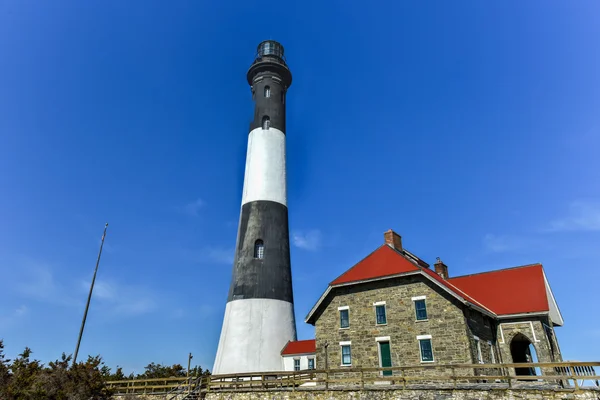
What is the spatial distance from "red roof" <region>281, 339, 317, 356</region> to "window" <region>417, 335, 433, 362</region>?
601 cm

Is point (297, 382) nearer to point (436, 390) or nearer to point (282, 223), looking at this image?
point (436, 390)

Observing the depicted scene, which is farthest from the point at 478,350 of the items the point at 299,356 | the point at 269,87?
the point at 269,87

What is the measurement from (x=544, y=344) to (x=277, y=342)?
46.3 ft

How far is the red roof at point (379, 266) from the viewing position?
20083 millimetres

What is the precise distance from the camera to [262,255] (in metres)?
24.4

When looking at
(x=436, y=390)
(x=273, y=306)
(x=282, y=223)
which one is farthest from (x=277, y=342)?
(x=436, y=390)

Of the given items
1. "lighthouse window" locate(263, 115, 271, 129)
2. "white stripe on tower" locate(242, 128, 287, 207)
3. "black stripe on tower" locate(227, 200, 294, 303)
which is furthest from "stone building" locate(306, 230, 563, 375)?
"lighthouse window" locate(263, 115, 271, 129)

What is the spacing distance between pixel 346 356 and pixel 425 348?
416 centimetres

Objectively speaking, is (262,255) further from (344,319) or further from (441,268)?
(441,268)

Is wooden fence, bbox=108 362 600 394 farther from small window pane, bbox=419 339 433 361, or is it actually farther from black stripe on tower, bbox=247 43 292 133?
black stripe on tower, bbox=247 43 292 133

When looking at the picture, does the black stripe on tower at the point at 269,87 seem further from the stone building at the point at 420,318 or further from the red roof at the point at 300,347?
the red roof at the point at 300,347

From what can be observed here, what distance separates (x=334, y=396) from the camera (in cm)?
1659

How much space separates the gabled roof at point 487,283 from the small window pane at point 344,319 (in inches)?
54.6

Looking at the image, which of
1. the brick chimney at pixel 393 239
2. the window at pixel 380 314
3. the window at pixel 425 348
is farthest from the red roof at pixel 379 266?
the window at pixel 425 348
